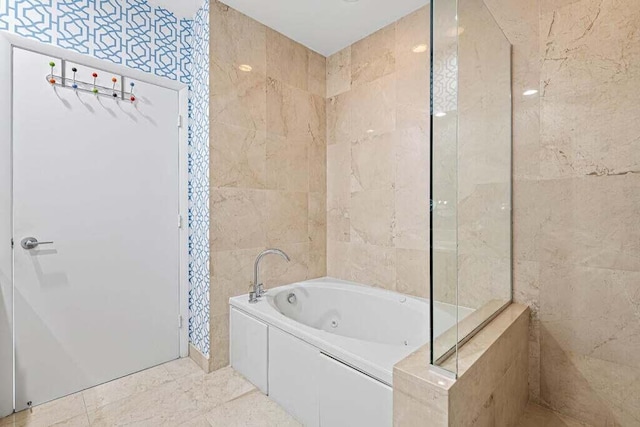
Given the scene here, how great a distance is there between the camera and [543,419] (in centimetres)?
162

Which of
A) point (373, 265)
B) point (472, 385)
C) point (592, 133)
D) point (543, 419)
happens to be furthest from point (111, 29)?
point (543, 419)

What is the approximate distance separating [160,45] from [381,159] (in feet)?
6.21

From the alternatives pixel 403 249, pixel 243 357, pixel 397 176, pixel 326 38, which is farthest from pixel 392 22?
pixel 243 357

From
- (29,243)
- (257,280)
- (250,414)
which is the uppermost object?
(29,243)

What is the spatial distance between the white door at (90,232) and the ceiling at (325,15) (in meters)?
0.96

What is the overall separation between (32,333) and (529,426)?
2.82 m

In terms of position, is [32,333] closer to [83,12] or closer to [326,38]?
[83,12]

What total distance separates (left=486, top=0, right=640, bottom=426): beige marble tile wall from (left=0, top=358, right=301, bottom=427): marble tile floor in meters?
1.57

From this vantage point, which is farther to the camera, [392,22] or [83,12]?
[392,22]

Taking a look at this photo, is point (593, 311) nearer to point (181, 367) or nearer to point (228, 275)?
point (228, 275)

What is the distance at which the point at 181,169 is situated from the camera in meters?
2.33

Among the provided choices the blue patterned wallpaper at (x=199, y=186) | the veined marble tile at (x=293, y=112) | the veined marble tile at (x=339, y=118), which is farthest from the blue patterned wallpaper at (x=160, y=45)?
the veined marble tile at (x=339, y=118)

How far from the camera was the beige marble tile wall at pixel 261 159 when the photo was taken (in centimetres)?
218

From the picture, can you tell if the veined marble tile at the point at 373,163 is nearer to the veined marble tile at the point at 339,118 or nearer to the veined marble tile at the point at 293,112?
the veined marble tile at the point at 339,118
